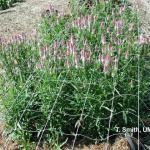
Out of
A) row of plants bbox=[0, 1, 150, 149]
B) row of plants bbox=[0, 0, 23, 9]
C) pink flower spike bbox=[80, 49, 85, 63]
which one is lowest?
row of plants bbox=[0, 0, 23, 9]

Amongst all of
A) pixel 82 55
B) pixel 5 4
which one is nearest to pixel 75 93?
pixel 82 55

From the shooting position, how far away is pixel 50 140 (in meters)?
4.52

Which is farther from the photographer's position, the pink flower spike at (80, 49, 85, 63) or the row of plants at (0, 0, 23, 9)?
the row of plants at (0, 0, 23, 9)

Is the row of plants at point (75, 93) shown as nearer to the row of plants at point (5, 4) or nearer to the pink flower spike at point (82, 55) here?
the pink flower spike at point (82, 55)

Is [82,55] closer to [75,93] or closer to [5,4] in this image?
[75,93]

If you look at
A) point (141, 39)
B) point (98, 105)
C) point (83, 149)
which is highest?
point (141, 39)

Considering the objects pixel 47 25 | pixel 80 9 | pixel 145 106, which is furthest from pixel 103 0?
pixel 145 106

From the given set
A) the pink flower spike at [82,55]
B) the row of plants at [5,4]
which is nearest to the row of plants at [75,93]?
the pink flower spike at [82,55]

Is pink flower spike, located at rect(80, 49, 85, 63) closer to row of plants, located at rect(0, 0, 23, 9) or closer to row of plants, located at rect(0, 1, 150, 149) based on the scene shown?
row of plants, located at rect(0, 1, 150, 149)

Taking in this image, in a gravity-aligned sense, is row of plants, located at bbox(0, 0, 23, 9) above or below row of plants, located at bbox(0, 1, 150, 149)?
below

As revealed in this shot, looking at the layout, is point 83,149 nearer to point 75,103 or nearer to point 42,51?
point 75,103

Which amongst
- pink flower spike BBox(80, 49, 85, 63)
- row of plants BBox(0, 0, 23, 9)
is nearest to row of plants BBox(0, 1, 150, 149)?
pink flower spike BBox(80, 49, 85, 63)

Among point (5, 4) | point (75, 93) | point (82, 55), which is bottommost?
point (5, 4)

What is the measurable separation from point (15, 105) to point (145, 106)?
4.53 ft
